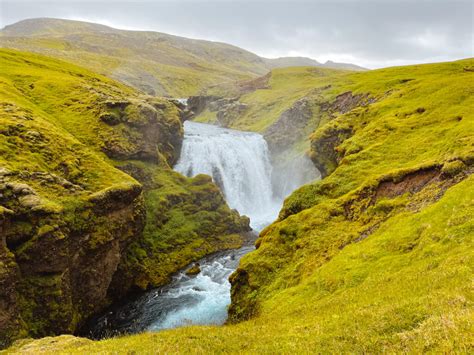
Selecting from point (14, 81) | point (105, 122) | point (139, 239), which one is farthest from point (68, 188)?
point (14, 81)

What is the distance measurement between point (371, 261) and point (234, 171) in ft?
176

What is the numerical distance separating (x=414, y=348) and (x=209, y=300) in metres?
28.4

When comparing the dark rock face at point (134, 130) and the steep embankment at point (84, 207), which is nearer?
the steep embankment at point (84, 207)

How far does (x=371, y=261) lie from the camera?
18.6 m

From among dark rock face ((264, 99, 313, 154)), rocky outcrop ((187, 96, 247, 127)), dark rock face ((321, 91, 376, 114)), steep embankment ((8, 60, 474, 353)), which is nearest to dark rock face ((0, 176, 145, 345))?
steep embankment ((8, 60, 474, 353))

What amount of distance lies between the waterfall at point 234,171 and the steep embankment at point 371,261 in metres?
31.1

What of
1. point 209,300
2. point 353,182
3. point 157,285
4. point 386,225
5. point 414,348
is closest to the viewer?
point 414,348

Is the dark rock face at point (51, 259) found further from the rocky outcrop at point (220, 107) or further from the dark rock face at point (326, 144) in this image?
the rocky outcrop at point (220, 107)

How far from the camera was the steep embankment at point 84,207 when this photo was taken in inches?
1026

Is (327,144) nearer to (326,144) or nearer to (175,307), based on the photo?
(326,144)

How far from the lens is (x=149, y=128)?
54.8m

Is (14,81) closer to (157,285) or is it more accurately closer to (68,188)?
(68,188)

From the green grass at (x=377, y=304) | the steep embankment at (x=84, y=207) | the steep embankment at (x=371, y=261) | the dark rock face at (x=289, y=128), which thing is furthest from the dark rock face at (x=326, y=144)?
the dark rock face at (x=289, y=128)

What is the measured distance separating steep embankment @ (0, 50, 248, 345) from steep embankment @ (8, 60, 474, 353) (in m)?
8.08
